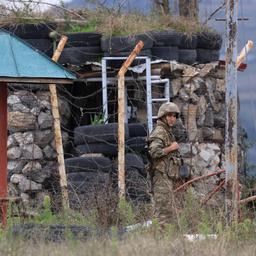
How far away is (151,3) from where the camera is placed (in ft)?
71.6

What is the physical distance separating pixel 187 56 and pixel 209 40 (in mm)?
838

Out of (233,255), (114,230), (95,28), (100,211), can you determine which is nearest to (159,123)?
(100,211)

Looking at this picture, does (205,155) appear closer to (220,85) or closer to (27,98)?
(220,85)

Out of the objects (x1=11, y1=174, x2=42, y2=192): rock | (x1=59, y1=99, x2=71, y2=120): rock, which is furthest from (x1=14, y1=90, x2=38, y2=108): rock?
(x1=11, y1=174, x2=42, y2=192): rock

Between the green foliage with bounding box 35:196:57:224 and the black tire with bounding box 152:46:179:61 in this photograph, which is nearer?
the green foliage with bounding box 35:196:57:224

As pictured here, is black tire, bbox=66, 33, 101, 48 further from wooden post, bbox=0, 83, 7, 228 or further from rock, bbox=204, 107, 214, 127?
wooden post, bbox=0, 83, 7, 228

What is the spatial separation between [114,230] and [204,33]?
375 inches

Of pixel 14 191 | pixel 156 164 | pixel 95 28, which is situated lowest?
pixel 14 191

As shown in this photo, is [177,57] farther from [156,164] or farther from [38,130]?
[156,164]

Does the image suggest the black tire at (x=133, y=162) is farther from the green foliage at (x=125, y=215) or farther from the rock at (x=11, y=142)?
the green foliage at (x=125, y=215)

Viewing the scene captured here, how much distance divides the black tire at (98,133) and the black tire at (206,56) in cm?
305

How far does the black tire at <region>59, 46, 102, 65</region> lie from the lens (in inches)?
687

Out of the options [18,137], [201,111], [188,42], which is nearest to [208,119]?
[201,111]

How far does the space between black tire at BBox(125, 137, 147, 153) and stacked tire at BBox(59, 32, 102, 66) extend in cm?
201
